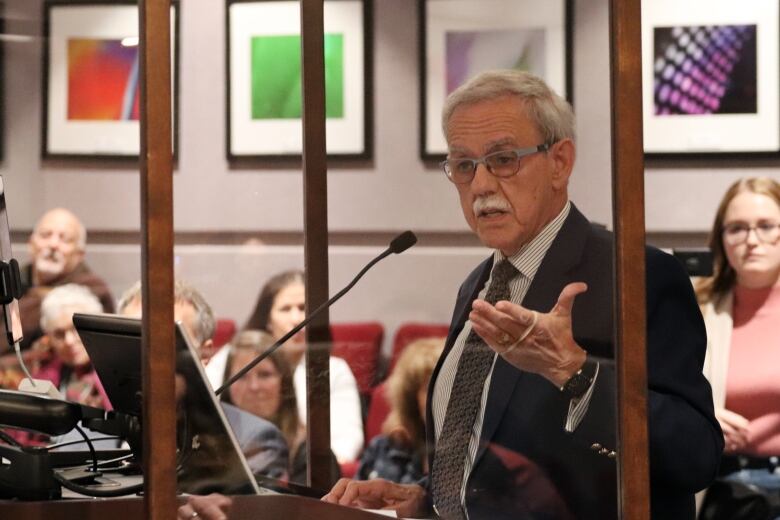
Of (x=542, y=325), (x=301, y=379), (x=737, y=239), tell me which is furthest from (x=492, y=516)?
(x=737, y=239)

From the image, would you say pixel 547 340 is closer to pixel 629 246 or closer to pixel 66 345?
pixel 629 246

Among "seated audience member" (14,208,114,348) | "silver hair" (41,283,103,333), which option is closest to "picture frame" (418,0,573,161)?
"seated audience member" (14,208,114,348)

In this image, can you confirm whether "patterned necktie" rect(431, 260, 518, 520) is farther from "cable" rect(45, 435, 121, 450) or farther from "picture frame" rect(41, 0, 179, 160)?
"picture frame" rect(41, 0, 179, 160)

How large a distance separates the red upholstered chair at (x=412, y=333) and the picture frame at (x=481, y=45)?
18 cm

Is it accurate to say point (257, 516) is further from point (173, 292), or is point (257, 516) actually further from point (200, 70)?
point (200, 70)

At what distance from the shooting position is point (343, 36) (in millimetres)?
1431

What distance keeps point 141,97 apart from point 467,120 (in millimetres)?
333

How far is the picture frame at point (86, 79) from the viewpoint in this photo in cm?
215

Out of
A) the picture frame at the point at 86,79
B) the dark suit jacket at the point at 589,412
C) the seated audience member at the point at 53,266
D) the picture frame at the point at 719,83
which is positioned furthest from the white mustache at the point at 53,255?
the dark suit jacket at the point at 589,412

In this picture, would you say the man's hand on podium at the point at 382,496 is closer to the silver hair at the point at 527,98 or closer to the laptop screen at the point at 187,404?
the laptop screen at the point at 187,404

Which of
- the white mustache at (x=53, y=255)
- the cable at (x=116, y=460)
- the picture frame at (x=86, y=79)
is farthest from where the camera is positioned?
the white mustache at (x=53, y=255)

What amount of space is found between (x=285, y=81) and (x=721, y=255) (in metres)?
1.72

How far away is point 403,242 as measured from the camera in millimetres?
1371

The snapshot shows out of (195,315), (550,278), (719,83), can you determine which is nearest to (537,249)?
(550,278)
